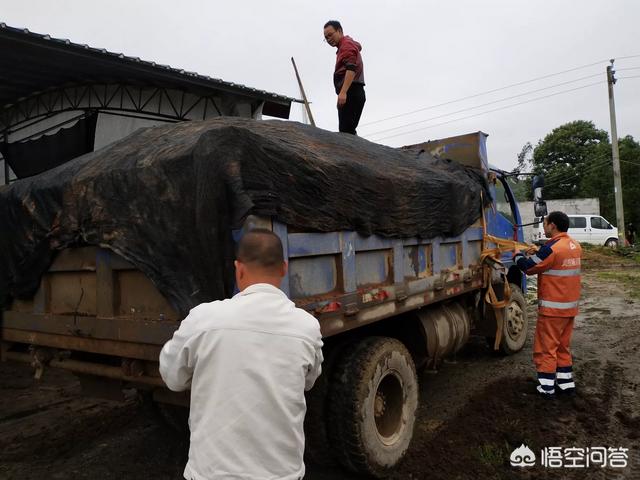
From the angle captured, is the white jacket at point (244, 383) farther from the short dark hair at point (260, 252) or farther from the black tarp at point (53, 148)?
the black tarp at point (53, 148)

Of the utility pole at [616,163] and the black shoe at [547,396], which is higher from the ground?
the utility pole at [616,163]

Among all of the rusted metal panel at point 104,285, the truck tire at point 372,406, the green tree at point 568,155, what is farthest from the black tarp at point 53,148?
the green tree at point 568,155

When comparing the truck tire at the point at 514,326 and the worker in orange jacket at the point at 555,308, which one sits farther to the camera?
the truck tire at the point at 514,326

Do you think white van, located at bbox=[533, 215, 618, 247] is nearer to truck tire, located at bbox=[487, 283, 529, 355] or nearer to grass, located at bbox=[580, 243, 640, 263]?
grass, located at bbox=[580, 243, 640, 263]

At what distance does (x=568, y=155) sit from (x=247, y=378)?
46257 millimetres

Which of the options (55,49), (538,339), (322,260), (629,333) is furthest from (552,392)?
(55,49)

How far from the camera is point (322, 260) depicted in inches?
113

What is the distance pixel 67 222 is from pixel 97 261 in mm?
338

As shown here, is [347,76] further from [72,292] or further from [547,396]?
[547,396]

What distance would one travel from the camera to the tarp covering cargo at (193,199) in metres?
2.29

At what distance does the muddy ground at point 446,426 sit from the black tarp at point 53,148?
363 centimetres

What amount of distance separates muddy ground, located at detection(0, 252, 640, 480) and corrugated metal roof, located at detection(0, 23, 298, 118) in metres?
4.42

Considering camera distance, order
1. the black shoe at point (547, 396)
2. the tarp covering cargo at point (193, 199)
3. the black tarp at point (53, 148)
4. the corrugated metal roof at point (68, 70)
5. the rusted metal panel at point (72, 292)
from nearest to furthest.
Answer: the tarp covering cargo at point (193, 199), the rusted metal panel at point (72, 292), the black shoe at point (547, 396), the corrugated metal roof at point (68, 70), the black tarp at point (53, 148)

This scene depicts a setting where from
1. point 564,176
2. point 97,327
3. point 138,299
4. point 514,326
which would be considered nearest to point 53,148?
point 97,327
